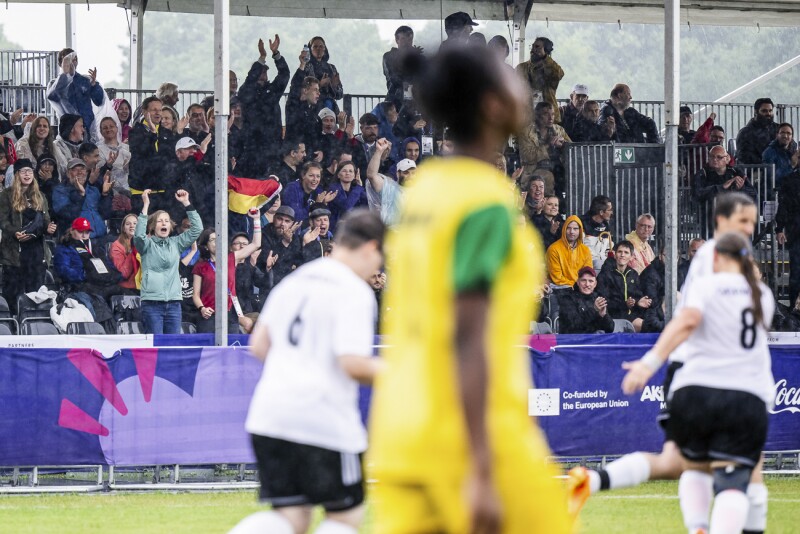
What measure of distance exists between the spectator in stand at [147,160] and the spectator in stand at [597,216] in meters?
5.21

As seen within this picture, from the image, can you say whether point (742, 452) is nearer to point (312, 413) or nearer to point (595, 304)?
point (312, 413)

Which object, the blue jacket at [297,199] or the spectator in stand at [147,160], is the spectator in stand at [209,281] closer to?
the spectator in stand at [147,160]

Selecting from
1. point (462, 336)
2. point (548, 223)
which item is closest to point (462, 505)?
point (462, 336)

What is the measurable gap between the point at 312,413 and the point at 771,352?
8726mm

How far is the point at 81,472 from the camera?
13336mm

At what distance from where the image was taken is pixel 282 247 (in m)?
15.7

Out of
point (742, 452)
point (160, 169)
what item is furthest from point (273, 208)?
point (742, 452)

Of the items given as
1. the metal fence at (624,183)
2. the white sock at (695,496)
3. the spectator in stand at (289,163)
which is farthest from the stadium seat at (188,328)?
the white sock at (695,496)

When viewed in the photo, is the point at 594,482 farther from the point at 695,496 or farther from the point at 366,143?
the point at 366,143

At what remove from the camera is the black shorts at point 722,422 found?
6.88 metres

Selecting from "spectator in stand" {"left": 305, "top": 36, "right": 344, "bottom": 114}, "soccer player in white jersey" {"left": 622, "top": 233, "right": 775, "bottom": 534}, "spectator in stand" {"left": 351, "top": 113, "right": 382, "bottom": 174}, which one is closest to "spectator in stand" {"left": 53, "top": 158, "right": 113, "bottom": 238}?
"spectator in stand" {"left": 351, "top": 113, "right": 382, "bottom": 174}

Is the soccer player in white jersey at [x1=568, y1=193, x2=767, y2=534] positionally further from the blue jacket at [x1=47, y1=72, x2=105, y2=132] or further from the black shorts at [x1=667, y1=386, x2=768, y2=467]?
the blue jacket at [x1=47, y1=72, x2=105, y2=132]

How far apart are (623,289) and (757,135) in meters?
3.95

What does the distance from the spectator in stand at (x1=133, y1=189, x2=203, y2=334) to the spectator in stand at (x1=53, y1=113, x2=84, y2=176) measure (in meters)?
1.86
